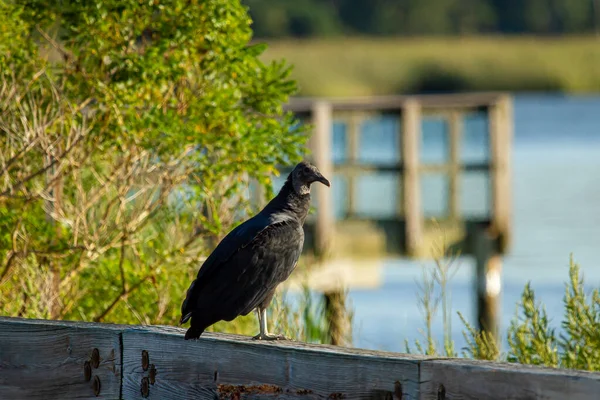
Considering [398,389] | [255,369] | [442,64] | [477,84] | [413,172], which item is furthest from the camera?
[477,84]

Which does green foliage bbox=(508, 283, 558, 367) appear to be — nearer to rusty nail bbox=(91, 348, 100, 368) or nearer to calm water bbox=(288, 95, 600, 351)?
calm water bbox=(288, 95, 600, 351)

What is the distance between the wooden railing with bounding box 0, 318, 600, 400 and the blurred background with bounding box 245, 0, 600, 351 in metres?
13.6

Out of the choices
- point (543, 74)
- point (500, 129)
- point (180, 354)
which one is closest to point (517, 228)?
point (500, 129)

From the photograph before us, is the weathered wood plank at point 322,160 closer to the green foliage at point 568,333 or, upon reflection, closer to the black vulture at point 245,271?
the green foliage at point 568,333

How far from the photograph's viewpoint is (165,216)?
272 inches

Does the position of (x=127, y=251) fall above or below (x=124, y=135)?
below

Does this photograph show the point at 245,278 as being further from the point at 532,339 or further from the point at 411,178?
the point at 411,178

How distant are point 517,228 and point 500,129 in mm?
14168

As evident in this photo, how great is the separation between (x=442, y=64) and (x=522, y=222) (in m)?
34.2

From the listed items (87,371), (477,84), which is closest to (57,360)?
(87,371)

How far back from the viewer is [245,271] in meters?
4.42

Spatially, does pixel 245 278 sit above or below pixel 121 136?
below

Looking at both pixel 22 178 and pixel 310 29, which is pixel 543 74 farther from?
pixel 22 178

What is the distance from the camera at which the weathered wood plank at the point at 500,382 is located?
3.16 meters
